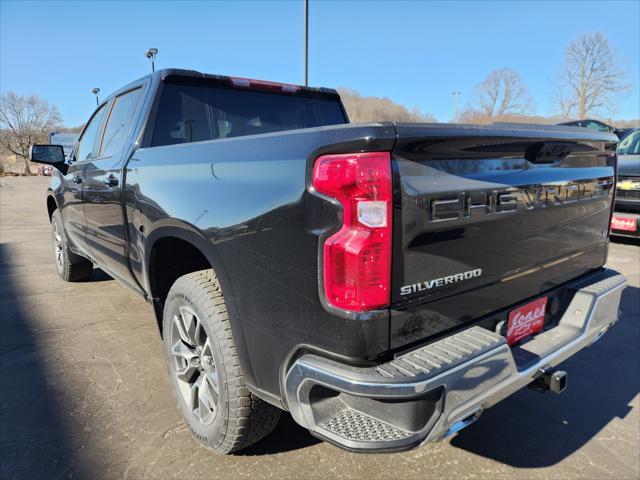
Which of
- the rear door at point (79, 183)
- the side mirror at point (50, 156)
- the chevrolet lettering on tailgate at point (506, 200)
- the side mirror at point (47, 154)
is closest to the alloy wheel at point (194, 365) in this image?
the chevrolet lettering on tailgate at point (506, 200)

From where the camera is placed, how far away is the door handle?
3037mm

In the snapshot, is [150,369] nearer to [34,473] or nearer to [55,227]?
[34,473]

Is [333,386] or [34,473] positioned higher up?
[333,386]

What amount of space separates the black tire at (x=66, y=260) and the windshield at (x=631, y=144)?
9502mm

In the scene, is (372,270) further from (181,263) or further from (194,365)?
(181,263)

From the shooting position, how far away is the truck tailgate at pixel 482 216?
154 centimetres

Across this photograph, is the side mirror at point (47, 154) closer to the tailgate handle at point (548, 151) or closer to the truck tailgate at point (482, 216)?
the truck tailgate at point (482, 216)

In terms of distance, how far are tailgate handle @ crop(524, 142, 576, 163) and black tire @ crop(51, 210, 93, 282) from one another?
4.74m

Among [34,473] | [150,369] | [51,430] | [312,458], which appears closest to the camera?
[34,473]

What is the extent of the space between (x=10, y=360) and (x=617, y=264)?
6.96 metres

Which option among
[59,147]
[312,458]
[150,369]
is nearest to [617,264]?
[312,458]

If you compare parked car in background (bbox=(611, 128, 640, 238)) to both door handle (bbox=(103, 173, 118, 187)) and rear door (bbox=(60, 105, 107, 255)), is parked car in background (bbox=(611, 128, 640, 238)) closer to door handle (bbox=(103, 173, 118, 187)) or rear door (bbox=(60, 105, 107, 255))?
door handle (bbox=(103, 173, 118, 187))

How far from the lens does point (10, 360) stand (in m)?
3.29

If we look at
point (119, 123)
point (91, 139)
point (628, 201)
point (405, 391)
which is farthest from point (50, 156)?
point (628, 201)
